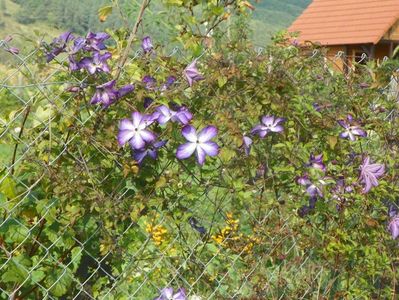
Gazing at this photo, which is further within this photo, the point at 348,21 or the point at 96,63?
the point at 348,21

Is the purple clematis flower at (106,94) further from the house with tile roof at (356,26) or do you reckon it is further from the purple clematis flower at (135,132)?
the house with tile roof at (356,26)

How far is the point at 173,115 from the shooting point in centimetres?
236

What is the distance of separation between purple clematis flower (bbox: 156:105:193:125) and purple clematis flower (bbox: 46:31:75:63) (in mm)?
356

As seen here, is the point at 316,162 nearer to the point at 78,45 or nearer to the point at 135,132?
the point at 135,132

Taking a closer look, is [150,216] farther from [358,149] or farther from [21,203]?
[358,149]

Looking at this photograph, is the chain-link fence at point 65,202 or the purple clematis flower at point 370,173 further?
the purple clematis flower at point 370,173

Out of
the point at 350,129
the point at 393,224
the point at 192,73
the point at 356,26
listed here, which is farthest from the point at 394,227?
the point at 356,26

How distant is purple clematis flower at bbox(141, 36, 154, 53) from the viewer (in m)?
2.51

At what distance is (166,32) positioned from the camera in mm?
3248

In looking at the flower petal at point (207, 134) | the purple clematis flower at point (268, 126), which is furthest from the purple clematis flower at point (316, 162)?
the flower petal at point (207, 134)

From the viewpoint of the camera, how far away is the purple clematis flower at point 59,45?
7.51 feet

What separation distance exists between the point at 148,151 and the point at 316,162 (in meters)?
0.83

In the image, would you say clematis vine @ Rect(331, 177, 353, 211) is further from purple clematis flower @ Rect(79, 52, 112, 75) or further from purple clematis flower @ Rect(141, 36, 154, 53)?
purple clematis flower @ Rect(79, 52, 112, 75)

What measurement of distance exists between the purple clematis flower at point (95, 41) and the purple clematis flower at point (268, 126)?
64 cm
